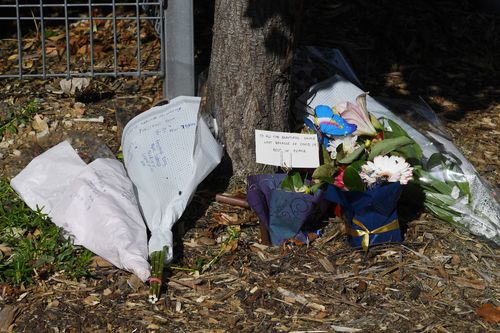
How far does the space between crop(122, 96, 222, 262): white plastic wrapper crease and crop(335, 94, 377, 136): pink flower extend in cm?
61

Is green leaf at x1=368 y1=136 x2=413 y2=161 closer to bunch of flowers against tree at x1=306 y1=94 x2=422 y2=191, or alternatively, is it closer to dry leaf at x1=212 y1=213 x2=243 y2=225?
bunch of flowers against tree at x1=306 y1=94 x2=422 y2=191

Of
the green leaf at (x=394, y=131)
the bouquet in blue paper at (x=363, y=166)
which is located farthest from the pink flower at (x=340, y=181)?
the green leaf at (x=394, y=131)

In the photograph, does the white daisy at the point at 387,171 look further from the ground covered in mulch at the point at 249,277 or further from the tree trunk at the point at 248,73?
the tree trunk at the point at 248,73

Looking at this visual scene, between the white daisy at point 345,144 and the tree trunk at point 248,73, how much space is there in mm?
351

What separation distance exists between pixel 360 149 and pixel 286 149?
0.34 m

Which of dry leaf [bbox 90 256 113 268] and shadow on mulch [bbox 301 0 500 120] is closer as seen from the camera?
dry leaf [bbox 90 256 113 268]

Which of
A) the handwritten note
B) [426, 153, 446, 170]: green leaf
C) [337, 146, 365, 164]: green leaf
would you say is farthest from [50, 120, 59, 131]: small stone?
[426, 153, 446, 170]: green leaf

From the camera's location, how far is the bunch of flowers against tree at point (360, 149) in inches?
148

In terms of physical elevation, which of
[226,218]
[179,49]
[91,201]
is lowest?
[226,218]

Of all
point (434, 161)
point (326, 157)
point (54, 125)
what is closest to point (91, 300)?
point (326, 157)

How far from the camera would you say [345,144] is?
3975 mm

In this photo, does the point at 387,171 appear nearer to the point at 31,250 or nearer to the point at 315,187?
the point at 315,187

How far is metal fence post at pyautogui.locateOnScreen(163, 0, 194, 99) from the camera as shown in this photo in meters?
4.59

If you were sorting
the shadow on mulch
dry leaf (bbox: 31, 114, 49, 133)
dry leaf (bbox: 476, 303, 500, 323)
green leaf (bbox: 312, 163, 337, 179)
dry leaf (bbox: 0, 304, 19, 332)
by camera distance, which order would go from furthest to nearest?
the shadow on mulch → dry leaf (bbox: 31, 114, 49, 133) → green leaf (bbox: 312, 163, 337, 179) → dry leaf (bbox: 476, 303, 500, 323) → dry leaf (bbox: 0, 304, 19, 332)
